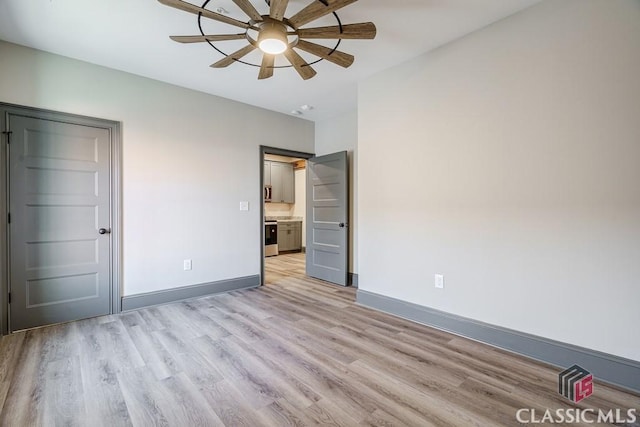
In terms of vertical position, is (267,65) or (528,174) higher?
(267,65)

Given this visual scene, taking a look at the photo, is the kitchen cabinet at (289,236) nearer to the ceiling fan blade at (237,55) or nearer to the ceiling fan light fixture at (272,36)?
the ceiling fan blade at (237,55)

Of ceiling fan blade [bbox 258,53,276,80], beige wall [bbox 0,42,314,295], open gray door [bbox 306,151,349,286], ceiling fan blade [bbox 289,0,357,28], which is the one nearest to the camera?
ceiling fan blade [bbox 289,0,357,28]

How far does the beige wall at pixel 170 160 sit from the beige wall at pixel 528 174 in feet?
7.13

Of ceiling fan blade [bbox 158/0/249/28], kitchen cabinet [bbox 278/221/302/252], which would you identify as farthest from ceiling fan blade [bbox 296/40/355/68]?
kitchen cabinet [bbox 278/221/302/252]

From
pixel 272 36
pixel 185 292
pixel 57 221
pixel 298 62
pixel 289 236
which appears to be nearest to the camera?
pixel 272 36

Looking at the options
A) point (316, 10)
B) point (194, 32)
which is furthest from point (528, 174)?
point (194, 32)

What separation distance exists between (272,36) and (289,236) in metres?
6.04

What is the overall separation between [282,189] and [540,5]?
6.30 meters

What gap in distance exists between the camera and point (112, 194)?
129 inches

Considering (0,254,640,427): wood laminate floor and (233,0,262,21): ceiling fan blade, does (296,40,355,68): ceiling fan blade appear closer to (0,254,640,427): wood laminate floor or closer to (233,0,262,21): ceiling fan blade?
(233,0,262,21): ceiling fan blade

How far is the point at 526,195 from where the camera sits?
2328 millimetres

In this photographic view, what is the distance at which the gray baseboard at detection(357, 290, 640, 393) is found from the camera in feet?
6.32

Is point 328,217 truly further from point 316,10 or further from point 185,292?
point 316,10

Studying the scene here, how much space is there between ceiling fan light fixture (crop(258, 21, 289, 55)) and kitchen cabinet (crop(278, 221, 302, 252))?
18.4ft
